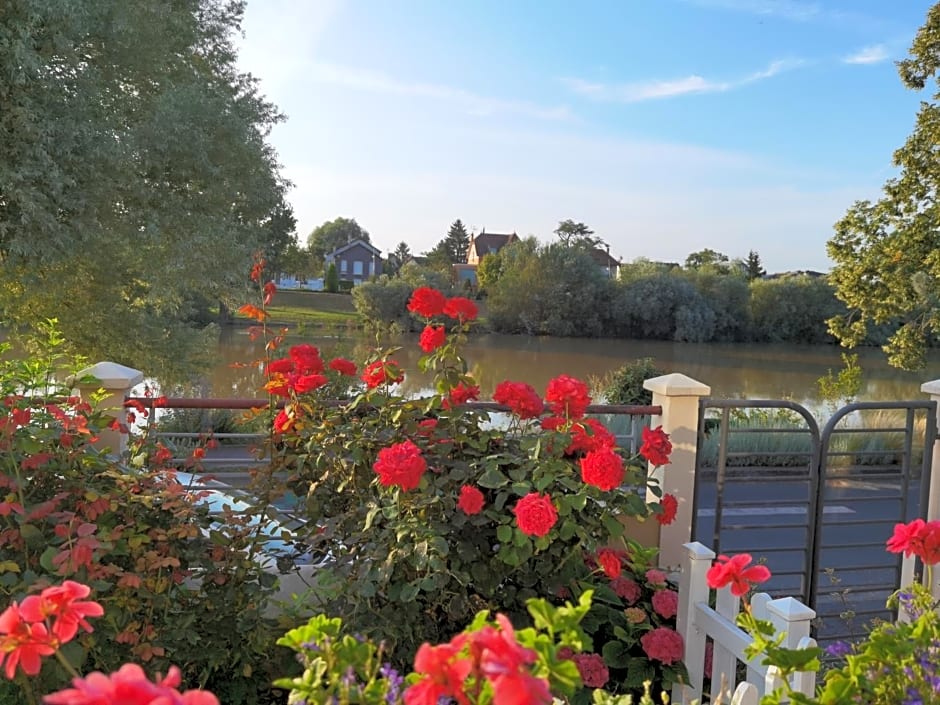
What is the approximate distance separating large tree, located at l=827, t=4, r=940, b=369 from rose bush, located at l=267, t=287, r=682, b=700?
35.7 feet

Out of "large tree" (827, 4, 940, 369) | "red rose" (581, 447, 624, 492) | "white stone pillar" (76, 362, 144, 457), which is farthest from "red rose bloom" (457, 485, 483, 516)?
"large tree" (827, 4, 940, 369)

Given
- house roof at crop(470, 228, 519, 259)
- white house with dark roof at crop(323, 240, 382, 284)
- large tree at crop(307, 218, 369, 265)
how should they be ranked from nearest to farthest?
white house with dark roof at crop(323, 240, 382, 284) → house roof at crop(470, 228, 519, 259) → large tree at crop(307, 218, 369, 265)

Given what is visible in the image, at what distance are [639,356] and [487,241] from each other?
35.4 meters

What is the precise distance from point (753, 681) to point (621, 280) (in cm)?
2869

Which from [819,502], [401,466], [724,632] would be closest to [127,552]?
[401,466]

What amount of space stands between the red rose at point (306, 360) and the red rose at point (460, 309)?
455 mm

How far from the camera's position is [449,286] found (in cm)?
2825

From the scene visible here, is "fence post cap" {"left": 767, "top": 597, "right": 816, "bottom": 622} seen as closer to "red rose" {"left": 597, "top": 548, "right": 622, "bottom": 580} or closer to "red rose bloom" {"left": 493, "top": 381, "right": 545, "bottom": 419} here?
"red rose" {"left": 597, "top": 548, "right": 622, "bottom": 580}

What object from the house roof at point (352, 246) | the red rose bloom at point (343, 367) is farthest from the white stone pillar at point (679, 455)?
the house roof at point (352, 246)

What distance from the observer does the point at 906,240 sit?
459 inches

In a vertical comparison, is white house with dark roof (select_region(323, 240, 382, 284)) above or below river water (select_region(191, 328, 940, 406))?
above

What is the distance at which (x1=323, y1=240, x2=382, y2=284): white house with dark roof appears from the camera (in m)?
52.2

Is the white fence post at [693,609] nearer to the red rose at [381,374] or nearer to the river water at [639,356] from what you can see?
the red rose at [381,374]

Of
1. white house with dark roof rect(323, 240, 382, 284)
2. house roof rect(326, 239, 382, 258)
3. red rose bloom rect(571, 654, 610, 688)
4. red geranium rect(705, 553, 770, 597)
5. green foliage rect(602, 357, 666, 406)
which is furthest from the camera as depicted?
house roof rect(326, 239, 382, 258)
